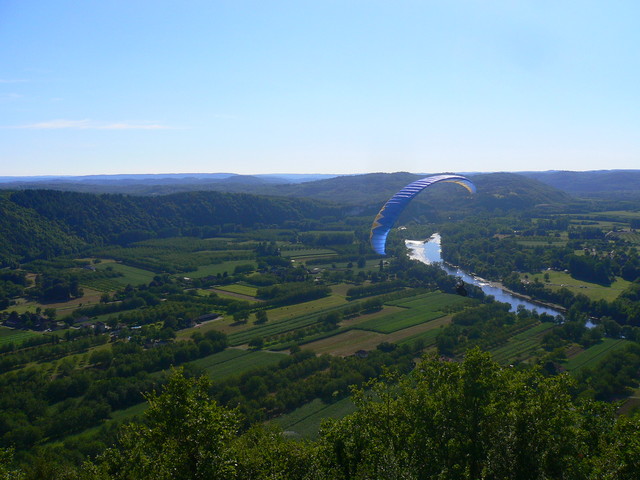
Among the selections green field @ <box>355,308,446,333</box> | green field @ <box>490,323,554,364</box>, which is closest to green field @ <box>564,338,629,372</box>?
green field @ <box>490,323,554,364</box>

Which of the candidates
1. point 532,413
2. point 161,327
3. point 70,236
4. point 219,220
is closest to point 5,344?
point 161,327

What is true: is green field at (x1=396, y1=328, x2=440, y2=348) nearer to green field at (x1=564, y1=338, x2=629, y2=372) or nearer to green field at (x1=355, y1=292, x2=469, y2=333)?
green field at (x1=355, y1=292, x2=469, y2=333)

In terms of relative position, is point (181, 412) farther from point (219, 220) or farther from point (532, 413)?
point (219, 220)

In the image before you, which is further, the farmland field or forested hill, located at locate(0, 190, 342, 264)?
forested hill, located at locate(0, 190, 342, 264)

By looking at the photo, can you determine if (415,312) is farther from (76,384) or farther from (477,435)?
(477,435)

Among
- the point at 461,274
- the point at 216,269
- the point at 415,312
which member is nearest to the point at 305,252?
the point at 216,269
